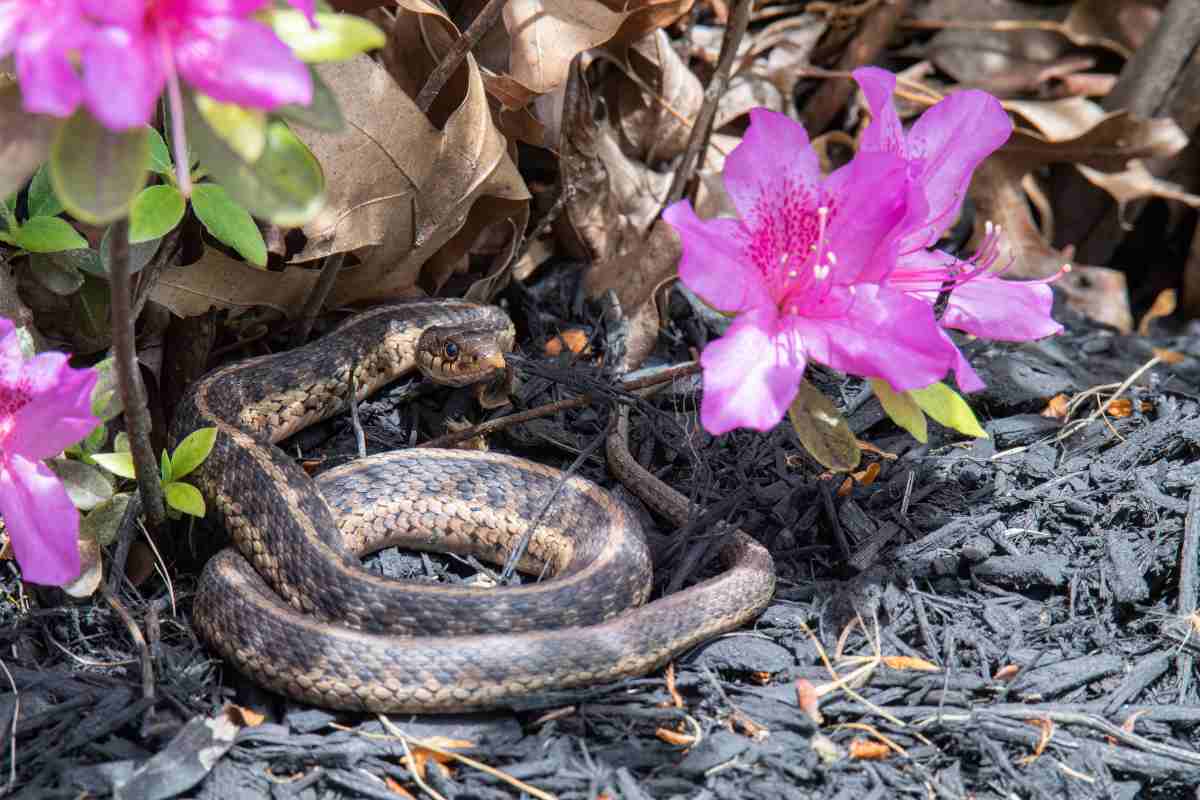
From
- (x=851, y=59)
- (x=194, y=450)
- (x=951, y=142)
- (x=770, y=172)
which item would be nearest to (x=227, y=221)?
(x=194, y=450)

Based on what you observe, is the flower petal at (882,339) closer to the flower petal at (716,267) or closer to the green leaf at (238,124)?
the flower petal at (716,267)

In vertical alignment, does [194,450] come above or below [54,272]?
below

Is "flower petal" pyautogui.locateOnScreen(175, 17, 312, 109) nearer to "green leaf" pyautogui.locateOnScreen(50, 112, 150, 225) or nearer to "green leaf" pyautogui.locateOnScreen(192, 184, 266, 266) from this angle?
"green leaf" pyautogui.locateOnScreen(50, 112, 150, 225)

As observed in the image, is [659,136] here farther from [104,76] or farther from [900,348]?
[104,76]

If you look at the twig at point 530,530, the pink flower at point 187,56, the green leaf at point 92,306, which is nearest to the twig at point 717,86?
the twig at point 530,530

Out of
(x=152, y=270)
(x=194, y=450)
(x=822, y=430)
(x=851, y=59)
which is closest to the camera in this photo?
(x=822, y=430)

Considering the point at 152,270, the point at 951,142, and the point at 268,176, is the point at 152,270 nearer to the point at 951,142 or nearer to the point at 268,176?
the point at 268,176

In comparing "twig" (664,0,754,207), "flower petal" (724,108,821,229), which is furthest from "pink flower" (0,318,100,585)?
"twig" (664,0,754,207)
